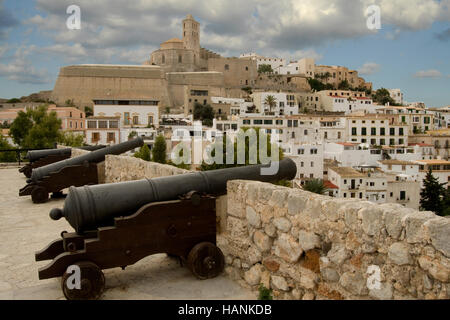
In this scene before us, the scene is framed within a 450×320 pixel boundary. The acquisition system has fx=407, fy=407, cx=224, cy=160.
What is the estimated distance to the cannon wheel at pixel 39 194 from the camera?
24.8 feet

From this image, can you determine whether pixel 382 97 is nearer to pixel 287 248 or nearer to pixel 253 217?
pixel 253 217

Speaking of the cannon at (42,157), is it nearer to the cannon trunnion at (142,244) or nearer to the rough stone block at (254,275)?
the cannon trunnion at (142,244)

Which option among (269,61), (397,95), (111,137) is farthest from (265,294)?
(397,95)

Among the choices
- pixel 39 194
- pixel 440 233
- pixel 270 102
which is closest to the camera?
pixel 440 233

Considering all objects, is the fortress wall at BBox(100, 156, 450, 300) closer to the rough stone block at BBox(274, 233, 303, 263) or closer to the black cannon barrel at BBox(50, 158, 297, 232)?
the rough stone block at BBox(274, 233, 303, 263)

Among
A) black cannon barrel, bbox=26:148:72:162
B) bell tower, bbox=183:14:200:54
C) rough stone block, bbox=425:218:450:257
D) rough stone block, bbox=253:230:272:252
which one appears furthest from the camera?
bell tower, bbox=183:14:200:54

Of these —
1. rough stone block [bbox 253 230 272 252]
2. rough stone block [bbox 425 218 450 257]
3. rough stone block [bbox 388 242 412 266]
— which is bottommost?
rough stone block [bbox 253 230 272 252]

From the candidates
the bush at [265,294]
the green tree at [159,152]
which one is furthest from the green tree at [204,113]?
the bush at [265,294]

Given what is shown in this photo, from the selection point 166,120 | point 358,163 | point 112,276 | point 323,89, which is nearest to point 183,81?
point 166,120

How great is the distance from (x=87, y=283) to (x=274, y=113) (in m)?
72.2

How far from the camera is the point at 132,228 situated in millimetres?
3414

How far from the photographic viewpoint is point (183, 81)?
8850 cm

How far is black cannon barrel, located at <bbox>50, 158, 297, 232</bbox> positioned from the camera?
10.9 ft

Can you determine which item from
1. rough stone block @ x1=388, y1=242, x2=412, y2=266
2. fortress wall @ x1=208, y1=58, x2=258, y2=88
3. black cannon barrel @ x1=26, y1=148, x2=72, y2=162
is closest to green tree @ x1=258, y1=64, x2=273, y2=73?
fortress wall @ x1=208, y1=58, x2=258, y2=88
